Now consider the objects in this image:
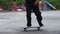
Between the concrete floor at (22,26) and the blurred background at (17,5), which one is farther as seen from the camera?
the blurred background at (17,5)

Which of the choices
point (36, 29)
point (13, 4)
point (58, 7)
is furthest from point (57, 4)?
point (36, 29)

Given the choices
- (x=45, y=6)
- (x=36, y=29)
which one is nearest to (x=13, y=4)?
(x=45, y=6)

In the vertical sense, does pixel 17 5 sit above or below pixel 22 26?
above

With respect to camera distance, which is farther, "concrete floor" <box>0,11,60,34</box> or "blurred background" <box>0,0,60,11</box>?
"blurred background" <box>0,0,60,11</box>

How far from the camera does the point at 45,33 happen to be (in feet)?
28.0

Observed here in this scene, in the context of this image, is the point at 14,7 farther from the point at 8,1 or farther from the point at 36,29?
the point at 36,29

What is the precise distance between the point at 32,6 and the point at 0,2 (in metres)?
12.7

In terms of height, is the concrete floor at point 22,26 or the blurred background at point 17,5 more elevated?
the blurred background at point 17,5

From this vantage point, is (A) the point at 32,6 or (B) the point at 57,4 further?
(B) the point at 57,4

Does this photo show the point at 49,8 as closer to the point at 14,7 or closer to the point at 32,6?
the point at 14,7

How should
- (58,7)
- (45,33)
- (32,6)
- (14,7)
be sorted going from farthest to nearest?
(58,7) < (14,7) < (32,6) < (45,33)

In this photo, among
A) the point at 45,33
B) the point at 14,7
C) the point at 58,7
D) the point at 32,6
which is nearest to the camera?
the point at 45,33

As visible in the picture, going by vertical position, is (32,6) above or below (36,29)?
above

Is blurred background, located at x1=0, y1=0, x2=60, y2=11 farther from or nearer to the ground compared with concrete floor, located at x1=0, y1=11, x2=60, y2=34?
farther from the ground
